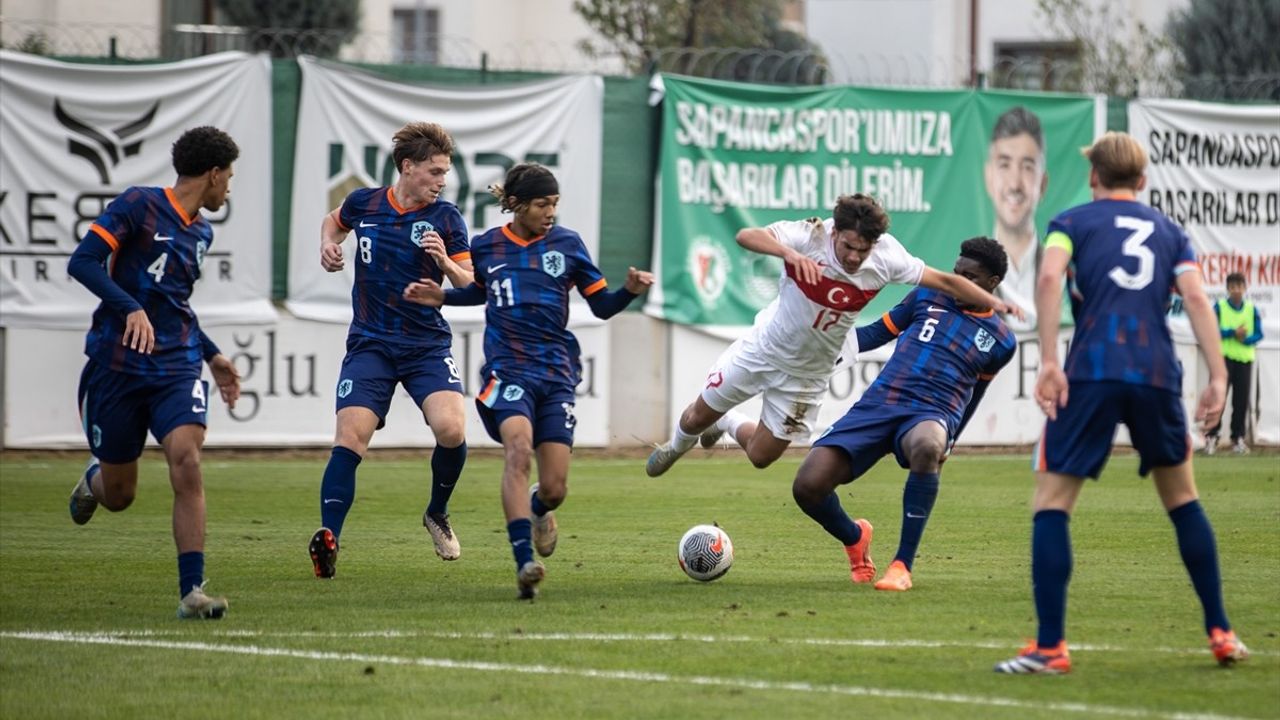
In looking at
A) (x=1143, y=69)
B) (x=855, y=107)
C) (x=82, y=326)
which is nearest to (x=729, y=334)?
(x=855, y=107)

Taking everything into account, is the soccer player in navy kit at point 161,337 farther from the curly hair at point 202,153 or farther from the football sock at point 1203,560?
the football sock at point 1203,560

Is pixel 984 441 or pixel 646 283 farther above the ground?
pixel 646 283

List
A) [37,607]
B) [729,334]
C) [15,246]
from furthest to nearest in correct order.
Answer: [729,334]
[15,246]
[37,607]

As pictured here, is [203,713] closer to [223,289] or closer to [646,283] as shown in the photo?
[646,283]

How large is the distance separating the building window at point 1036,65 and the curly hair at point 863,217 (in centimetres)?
1650

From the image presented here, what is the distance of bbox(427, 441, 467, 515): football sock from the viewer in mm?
10242

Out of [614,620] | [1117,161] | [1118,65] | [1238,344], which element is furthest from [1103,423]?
[1118,65]

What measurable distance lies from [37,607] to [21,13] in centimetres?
2620

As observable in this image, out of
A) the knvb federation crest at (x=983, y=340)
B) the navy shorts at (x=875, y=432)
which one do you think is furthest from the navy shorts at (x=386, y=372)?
the knvb federation crest at (x=983, y=340)

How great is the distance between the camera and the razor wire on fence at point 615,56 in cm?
1975

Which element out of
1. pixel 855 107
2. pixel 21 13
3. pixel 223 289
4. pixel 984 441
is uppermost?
pixel 21 13

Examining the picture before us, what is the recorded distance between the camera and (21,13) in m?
32.3

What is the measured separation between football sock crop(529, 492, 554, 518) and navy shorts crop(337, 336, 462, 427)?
1.08 m

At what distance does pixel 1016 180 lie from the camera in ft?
69.1
